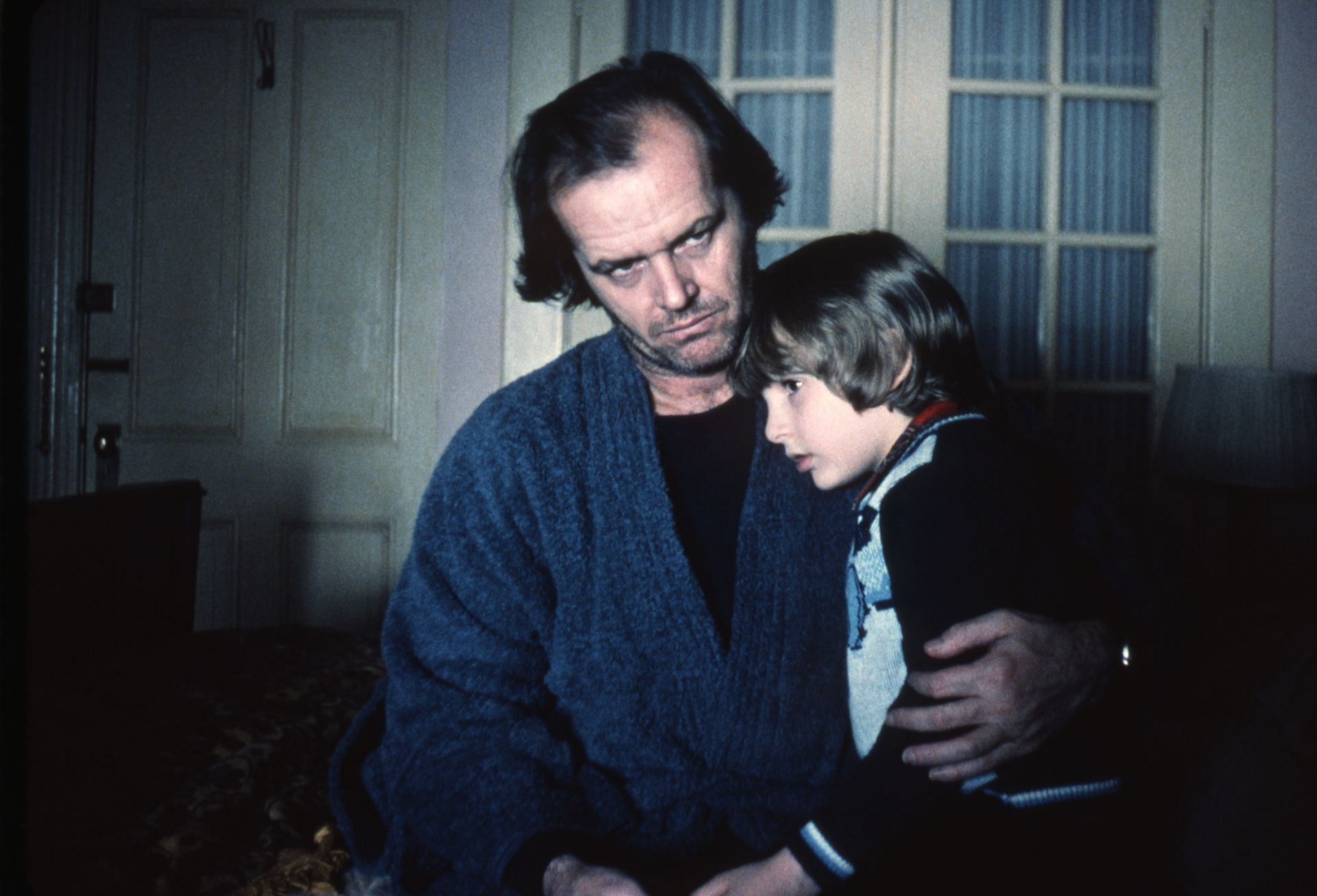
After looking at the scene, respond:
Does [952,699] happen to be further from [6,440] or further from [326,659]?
[326,659]

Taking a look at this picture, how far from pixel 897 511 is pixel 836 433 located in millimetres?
175

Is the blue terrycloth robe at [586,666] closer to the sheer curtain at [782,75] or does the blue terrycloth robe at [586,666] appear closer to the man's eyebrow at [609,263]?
the man's eyebrow at [609,263]

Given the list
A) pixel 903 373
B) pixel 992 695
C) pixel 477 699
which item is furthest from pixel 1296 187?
pixel 477 699

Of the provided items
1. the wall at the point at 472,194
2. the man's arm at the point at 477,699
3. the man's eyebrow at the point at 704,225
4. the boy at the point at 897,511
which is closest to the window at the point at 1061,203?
the wall at the point at 472,194

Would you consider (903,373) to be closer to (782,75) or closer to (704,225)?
(704,225)

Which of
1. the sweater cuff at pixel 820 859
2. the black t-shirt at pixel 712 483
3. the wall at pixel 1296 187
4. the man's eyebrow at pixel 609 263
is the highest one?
the wall at pixel 1296 187

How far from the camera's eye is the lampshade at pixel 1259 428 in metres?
2.43

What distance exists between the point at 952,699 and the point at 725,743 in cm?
29

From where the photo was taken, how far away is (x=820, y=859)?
87cm

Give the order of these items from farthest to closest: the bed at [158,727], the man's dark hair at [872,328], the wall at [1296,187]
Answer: the wall at [1296,187] < the man's dark hair at [872,328] < the bed at [158,727]

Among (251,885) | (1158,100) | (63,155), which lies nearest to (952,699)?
(251,885)

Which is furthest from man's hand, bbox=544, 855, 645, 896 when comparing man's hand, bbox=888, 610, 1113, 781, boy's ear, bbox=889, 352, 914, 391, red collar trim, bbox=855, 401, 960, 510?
boy's ear, bbox=889, 352, 914, 391

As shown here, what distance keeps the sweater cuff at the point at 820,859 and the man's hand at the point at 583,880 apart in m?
0.15

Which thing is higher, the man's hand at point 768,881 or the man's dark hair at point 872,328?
the man's dark hair at point 872,328
